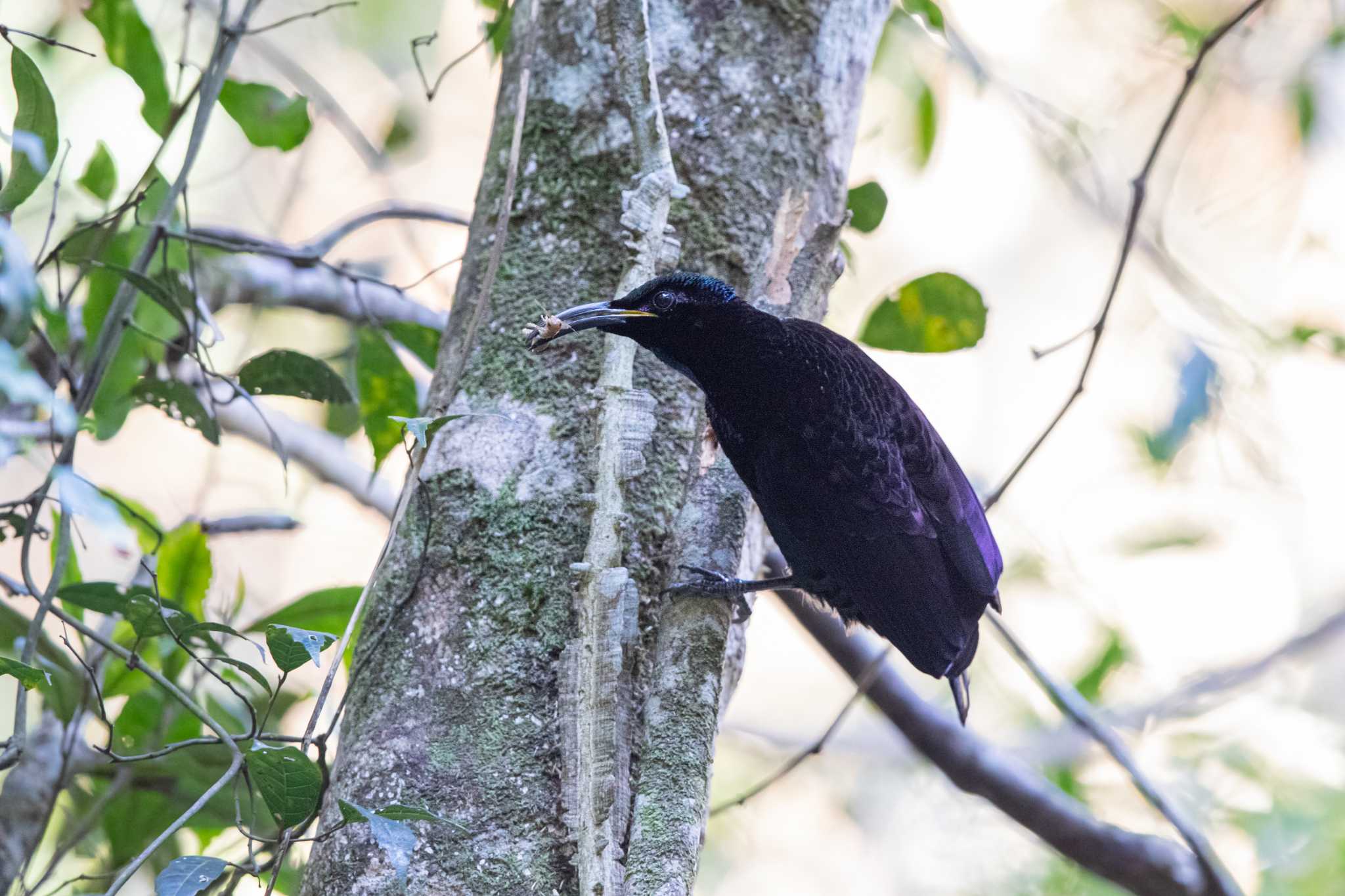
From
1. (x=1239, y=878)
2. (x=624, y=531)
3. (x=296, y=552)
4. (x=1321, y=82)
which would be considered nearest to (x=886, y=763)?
(x=1239, y=878)

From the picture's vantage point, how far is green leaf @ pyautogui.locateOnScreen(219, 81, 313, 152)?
247 centimetres

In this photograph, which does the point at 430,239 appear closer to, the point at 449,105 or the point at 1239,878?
the point at 449,105

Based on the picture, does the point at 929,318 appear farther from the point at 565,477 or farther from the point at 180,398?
the point at 180,398

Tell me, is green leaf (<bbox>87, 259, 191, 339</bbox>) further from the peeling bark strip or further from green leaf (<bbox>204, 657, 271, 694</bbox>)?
the peeling bark strip

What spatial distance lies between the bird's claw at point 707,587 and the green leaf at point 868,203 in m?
1.11

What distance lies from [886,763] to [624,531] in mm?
5202

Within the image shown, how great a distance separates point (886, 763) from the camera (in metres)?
6.66

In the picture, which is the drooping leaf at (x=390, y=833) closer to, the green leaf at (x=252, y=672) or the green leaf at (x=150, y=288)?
the green leaf at (x=252, y=672)

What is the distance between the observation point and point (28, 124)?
1.83 meters

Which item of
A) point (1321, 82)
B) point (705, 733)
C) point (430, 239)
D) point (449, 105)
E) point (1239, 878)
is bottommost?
point (705, 733)

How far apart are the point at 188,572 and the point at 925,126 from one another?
8.15 ft

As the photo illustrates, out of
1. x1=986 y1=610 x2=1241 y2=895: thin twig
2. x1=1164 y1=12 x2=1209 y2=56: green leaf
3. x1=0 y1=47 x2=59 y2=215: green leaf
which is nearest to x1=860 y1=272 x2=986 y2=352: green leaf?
x1=986 y1=610 x2=1241 y2=895: thin twig

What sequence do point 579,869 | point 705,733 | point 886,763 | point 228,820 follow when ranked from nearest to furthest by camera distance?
point 579,869
point 705,733
point 228,820
point 886,763

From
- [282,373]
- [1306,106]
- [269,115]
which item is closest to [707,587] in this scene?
[282,373]
